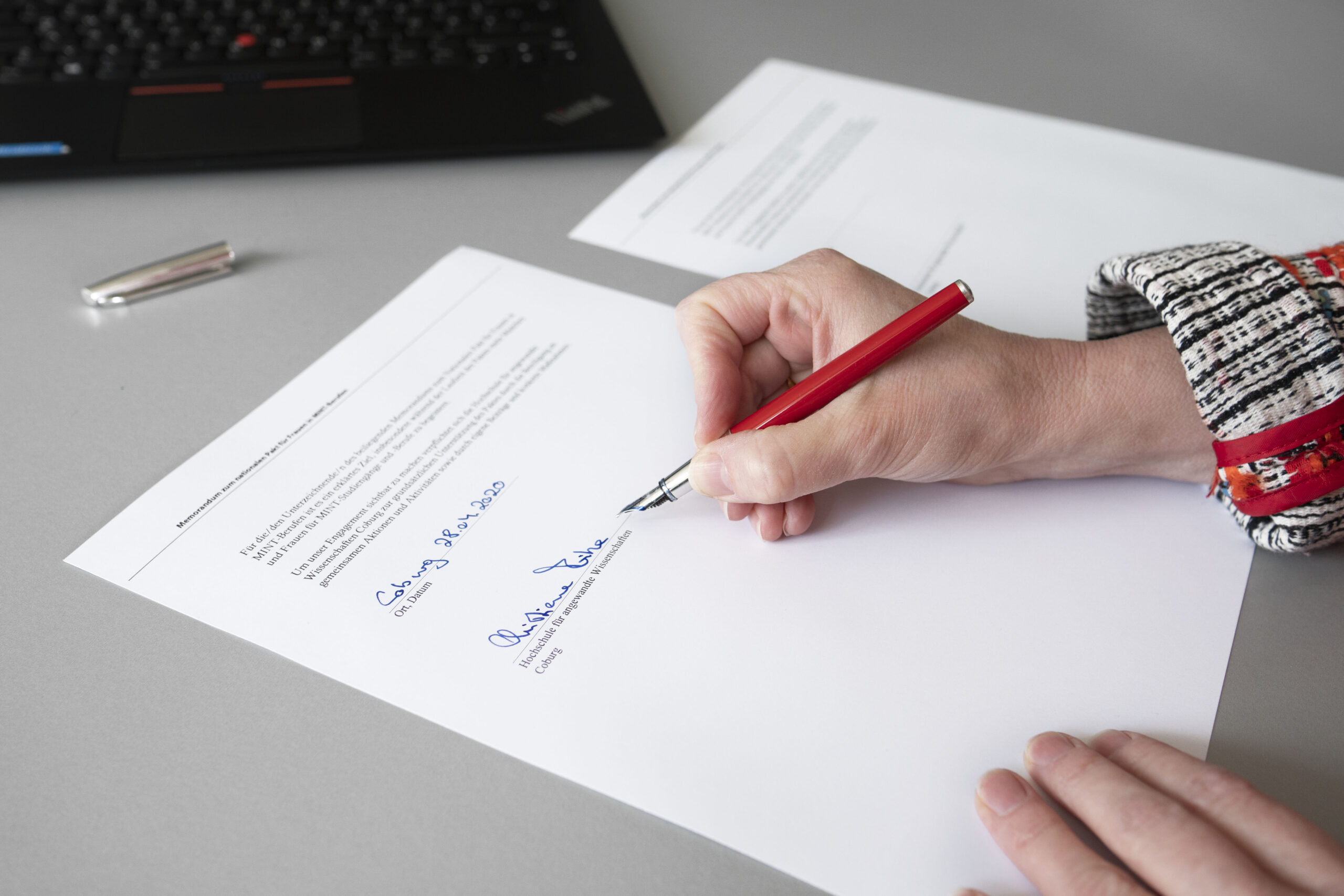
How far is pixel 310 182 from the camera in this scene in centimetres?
83

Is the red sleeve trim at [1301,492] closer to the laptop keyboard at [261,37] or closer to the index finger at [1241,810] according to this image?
the index finger at [1241,810]

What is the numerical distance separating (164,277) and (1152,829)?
717 mm

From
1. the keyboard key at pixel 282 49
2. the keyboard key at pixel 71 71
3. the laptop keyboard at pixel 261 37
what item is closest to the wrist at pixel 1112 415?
the laptop keyboard at pixel 261 37

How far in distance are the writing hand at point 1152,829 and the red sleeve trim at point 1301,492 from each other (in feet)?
0.58

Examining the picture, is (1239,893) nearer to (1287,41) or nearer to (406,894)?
(406,894)

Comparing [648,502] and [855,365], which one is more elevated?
[855,365]

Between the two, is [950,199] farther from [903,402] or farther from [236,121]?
[236,121]

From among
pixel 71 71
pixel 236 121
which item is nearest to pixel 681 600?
pixel 236 121

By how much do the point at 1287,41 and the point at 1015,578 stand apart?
2.83 ft

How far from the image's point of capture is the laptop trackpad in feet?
2.61

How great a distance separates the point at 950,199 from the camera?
83cm

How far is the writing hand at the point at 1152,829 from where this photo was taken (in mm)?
401

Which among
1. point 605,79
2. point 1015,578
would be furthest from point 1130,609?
point 605,79
